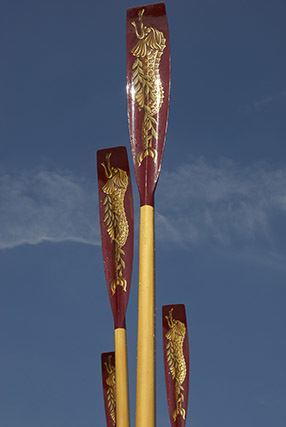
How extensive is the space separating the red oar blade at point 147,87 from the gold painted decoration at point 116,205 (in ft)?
8.16

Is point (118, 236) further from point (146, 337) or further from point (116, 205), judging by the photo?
point (146, 337)

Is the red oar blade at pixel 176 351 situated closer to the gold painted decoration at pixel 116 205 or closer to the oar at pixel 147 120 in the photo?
the gold painted decoration at pixel 116 205

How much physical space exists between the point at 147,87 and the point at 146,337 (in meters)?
3.29

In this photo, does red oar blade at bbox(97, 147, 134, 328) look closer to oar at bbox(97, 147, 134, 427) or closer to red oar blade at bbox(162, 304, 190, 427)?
oar at bbox(97, 147, 134, 427)

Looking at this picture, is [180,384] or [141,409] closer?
[141,409]

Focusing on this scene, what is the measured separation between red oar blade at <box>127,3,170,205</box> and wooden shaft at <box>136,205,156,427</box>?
847 mm

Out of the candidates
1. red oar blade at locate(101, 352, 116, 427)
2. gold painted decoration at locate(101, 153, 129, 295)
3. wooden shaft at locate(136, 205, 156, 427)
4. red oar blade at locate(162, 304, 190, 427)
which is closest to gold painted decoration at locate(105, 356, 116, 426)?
red oar blade at locate(101, 352, 116, 427)

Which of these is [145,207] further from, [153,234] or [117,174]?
[117,174]

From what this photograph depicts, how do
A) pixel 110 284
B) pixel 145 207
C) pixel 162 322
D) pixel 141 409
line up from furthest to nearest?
pixel 162 322, pixel 110 284, pixel 145 207, pixel 141 409

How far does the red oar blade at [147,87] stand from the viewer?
38.3 feet

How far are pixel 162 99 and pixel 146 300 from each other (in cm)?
268

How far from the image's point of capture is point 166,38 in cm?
1204

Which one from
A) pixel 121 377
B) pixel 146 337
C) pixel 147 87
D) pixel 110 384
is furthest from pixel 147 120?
pixel 110 384

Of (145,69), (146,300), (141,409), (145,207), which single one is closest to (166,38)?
(145,69)
